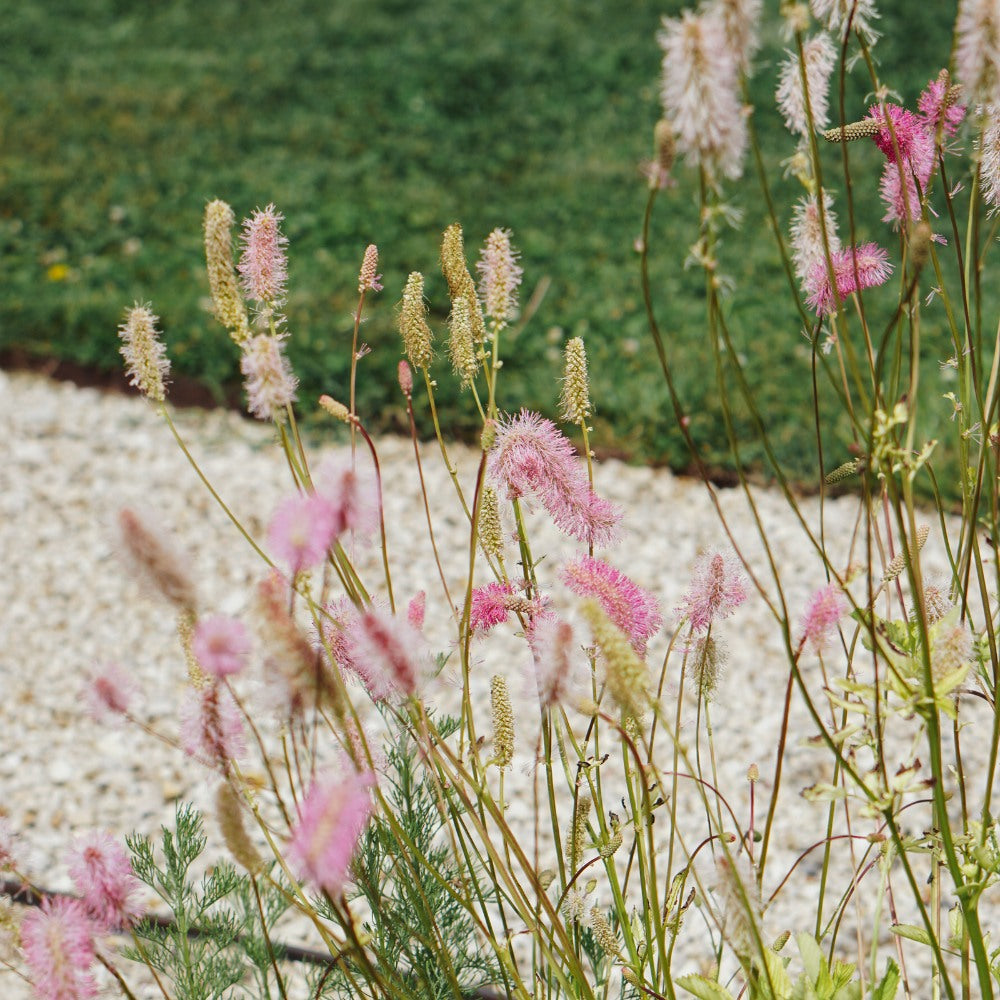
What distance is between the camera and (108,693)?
97 cm

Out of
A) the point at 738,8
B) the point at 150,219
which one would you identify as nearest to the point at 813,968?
the point at 738,8

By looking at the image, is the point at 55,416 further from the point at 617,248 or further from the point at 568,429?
the point at 617,248

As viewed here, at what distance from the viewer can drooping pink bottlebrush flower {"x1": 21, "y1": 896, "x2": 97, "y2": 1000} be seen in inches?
37.5

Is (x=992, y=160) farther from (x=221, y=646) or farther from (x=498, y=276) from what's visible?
(x=221, y=646)

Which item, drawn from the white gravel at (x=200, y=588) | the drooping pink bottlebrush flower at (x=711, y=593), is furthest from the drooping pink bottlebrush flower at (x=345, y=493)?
the white gravel at (x=200, y=588)

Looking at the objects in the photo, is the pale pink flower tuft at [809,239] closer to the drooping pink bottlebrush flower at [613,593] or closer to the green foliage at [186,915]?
the drooping pink bottlebrush flower at [613,593]

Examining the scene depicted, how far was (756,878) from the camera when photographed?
115 cm

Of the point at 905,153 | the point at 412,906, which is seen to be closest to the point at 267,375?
the point at 905,153

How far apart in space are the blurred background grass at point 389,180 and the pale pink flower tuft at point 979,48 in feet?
9.61

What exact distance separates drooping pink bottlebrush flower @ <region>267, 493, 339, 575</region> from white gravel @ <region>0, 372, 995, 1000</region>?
1.29 meters

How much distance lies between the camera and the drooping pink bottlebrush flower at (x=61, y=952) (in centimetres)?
95

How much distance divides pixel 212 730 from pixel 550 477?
44 centimetres

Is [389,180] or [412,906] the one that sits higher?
[389,180]

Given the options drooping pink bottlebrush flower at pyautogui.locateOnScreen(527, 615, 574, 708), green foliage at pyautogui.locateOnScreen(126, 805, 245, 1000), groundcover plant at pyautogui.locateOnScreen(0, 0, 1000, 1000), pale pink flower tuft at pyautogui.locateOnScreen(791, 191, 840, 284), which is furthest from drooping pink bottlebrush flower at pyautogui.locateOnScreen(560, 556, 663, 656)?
green foliage at pyautogui.locateOnScreen(126, 805, 245, 1000)
